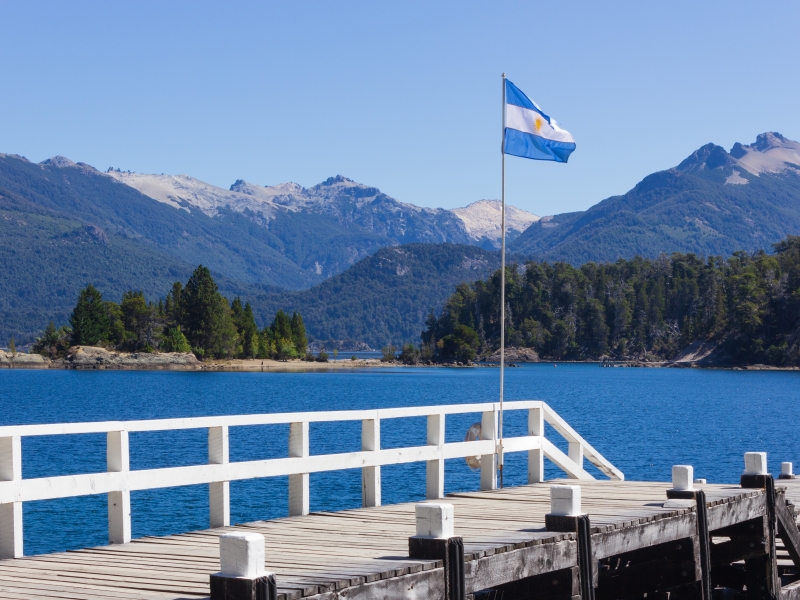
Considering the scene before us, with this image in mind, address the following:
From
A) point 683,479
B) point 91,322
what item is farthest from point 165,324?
point 683,479

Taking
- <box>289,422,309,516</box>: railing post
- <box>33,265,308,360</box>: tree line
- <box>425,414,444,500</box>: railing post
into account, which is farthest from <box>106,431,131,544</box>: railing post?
<box>33,265,308,360</box>: tree line

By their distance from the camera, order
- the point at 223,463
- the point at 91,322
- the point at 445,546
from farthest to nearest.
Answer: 1. the point at 91,322
2. the point at 223,463
3. the point at 445,546

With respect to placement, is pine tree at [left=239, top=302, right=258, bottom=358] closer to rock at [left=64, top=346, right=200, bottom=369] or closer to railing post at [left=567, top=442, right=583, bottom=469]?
rock at [left=64, top=346, right=200, bottom=369]

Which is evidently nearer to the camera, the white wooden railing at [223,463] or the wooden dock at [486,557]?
the wooden dock at [486,557]

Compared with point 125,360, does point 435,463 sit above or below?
above

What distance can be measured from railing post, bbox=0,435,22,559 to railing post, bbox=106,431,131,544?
0.90 metres

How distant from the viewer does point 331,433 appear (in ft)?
189

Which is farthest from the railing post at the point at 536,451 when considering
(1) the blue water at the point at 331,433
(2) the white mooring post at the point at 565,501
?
(1) the blue water at the point at 331,433

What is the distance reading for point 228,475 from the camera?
Result: 10898 mm

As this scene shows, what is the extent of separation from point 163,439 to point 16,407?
35.2 meters

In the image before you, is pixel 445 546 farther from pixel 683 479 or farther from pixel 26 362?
pixel 26 362

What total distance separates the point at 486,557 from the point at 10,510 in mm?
4071

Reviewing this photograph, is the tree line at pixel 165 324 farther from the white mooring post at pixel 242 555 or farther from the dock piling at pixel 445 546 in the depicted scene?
the white mooring post at pixel 242 555

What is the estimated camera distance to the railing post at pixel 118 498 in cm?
994
